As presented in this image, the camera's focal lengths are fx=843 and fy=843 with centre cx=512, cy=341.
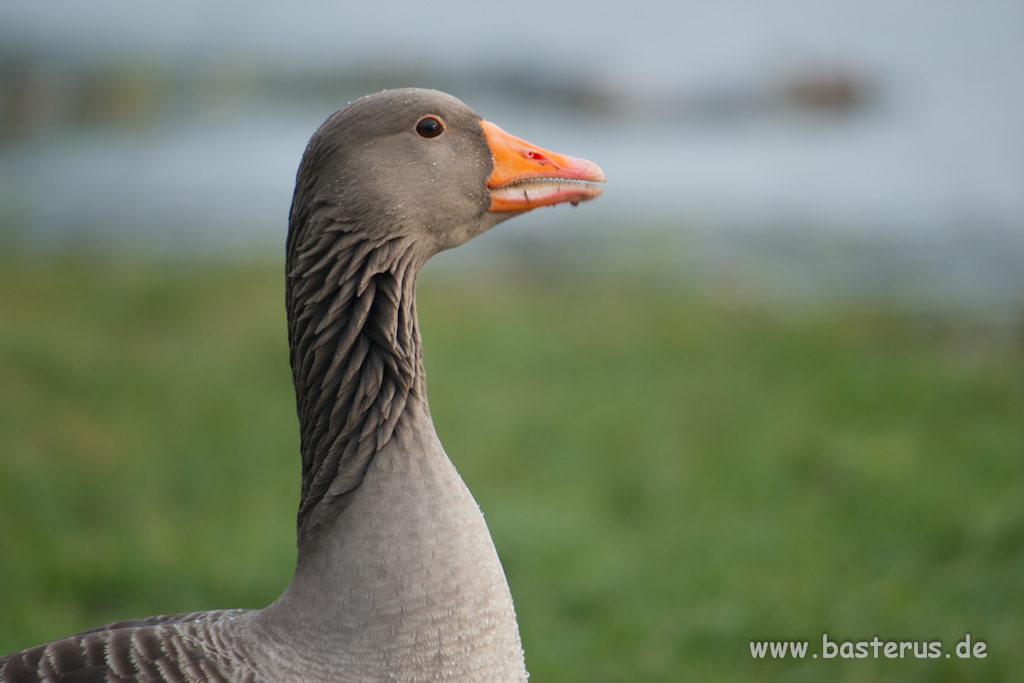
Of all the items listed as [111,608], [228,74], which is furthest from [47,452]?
[228,74]

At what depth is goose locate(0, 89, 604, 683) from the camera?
7.41 ft

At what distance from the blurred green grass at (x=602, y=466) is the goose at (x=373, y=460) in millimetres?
1533

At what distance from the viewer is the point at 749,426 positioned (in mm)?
5789

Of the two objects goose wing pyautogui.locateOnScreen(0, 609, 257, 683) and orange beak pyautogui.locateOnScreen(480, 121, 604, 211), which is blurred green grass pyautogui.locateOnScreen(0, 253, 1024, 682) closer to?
goose wing pyautogui.locateOnScreen(0, 609, 257, 683)

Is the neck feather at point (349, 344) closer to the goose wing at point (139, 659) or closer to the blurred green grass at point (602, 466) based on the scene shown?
the goose wing at point (139, 659)

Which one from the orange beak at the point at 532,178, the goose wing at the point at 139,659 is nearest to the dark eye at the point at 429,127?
the orange beak at the point at 532,178

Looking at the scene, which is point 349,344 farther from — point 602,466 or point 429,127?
point 602,466

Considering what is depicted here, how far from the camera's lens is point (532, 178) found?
2615 millimetres

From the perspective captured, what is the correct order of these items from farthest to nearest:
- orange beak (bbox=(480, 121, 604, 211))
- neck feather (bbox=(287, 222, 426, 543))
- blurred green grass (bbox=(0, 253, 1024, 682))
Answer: blurred green grass (bbox=(0, 253, 1024, 682)), orange beak (bbox=(480, 121, 604, 211)), neck feather (bbox=(287, 222, 426, 543))

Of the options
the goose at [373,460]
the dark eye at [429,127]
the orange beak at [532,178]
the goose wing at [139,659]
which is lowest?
the goose wing at [139,659]

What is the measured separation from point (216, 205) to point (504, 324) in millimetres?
5426

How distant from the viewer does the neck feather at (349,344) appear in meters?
2.42

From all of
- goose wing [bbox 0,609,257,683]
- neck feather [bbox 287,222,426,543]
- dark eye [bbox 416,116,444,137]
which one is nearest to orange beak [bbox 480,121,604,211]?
dark eye [bbox 416,116,444,137]

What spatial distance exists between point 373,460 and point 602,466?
10.7 feet
